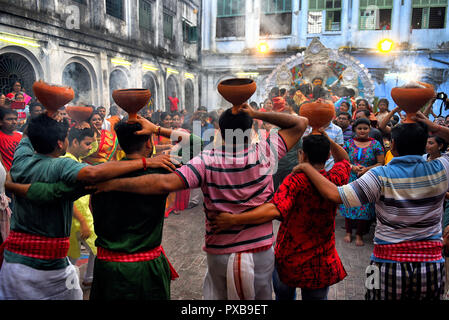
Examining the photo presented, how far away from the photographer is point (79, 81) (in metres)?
11.7

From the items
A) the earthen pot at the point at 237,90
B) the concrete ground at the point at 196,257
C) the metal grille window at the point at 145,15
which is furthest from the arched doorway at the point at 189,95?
the earthen pot at the point at 237,90

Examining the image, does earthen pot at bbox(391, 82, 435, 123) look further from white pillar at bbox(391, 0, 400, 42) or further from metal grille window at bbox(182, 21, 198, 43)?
metal grille window at bbox(182, 21, 198, 43)

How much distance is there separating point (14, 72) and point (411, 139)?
10254mm

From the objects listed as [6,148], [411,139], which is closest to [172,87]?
[6,148]

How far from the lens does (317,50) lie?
13891 millimetres

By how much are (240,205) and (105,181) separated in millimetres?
813

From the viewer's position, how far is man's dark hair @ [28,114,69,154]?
2041 millimetres

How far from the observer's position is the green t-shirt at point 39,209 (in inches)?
78.7

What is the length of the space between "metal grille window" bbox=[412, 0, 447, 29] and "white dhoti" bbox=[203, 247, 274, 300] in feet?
61.9

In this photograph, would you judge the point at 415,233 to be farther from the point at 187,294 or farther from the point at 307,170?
the point at 187,294

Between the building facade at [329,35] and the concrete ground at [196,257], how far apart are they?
35.4 feet

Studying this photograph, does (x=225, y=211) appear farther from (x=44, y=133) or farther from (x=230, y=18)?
(x=230, y=18)

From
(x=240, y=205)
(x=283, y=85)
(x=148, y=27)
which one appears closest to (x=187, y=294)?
(x=240, y=205)
